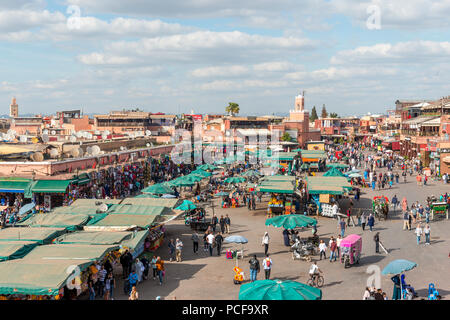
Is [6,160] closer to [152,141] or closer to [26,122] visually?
[152,141]

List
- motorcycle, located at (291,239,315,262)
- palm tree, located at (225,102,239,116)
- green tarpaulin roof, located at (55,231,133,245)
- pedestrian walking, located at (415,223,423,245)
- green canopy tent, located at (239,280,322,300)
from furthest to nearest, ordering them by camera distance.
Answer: palm tree, located at (225,102,239,116), pedestrian walking, located at (415,223,423,245), motorcycle, located at (291,239,315,262), green tarpaulin roof, located at (55,231,133,245), green canopy tent, located at (239,280,322,300)

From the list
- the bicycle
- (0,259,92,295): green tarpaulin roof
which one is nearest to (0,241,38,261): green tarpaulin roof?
(0,259,92,295): green tarpaulin roof

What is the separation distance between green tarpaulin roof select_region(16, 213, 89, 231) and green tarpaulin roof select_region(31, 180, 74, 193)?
333 inches

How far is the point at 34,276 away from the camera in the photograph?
42.7ft

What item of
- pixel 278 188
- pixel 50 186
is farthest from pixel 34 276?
pixel 278 188

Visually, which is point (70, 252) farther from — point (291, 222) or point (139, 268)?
point (291, 222)

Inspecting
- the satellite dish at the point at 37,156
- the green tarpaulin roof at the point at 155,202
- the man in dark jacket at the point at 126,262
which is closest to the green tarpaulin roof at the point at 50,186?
the satellite dish at the point at 37,156

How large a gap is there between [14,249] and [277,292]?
9.43m

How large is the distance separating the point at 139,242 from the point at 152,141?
42.2 meters

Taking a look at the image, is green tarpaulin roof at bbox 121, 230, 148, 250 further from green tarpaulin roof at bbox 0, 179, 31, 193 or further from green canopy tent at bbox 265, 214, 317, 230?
green tarpaulin roof at bbox 0, 179, 31, 193

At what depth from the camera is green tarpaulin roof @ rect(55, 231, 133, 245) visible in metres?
17.0

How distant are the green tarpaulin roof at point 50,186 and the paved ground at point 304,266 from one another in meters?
7.85
